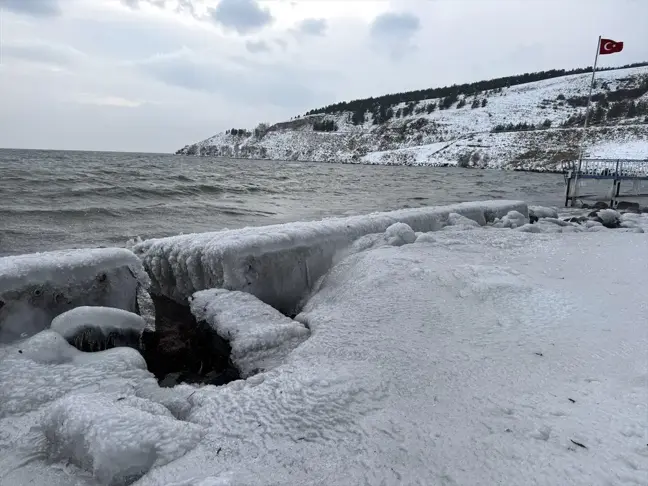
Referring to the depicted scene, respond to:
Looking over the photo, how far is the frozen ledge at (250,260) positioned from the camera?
14.5 ft

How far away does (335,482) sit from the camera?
1.81 metres

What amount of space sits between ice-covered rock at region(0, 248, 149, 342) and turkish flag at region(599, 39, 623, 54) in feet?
57.4

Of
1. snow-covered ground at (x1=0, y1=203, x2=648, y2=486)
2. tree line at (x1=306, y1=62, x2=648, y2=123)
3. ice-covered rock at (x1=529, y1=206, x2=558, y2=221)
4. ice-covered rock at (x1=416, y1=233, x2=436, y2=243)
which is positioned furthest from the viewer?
tree line at (x1=306, y1=62, x2=648, y2=123)

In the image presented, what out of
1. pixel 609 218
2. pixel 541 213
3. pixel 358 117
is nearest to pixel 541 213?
pixel 541 213

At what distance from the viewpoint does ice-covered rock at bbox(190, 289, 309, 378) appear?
3.17m

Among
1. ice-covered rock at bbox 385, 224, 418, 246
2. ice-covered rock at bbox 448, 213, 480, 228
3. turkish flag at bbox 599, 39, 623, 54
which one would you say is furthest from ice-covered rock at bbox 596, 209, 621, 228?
turkish flag at bbox 599, 39, 623, 54

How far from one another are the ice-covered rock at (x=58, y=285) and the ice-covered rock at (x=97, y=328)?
0.28m

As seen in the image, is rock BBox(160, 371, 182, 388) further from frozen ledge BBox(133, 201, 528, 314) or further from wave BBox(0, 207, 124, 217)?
wave BBox(0, 207, 124, 217)

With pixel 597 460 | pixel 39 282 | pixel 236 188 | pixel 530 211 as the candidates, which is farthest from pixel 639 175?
pixel 39 282

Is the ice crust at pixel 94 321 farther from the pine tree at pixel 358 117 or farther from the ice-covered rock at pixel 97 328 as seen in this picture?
the pine tree at pixel 358 117

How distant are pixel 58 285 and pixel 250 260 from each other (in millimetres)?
1783

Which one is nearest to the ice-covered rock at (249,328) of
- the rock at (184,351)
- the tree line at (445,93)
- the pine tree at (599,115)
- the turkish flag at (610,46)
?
the rock at (184,351)

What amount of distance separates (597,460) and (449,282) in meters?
2.42

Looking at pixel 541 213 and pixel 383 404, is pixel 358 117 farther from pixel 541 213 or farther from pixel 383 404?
pixel 383 404
